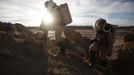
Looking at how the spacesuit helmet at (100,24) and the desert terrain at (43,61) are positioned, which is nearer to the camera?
the desert terrain at (43,61)

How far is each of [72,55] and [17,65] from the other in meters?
2.57

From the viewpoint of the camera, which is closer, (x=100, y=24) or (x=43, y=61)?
(x=43, y=61)

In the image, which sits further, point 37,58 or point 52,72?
point 37,58

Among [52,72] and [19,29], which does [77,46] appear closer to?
[19,29]

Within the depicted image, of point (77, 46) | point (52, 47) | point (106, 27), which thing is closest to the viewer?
point (106, 27)

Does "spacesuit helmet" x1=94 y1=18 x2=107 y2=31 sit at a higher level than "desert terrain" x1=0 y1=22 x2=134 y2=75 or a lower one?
higher

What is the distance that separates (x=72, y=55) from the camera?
26.8ft

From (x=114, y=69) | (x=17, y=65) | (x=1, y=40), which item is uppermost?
(x=1, y=40)

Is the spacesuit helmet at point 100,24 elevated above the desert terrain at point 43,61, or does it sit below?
above

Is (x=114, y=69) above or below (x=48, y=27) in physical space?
below

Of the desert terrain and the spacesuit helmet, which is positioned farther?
the spacesuit helmet

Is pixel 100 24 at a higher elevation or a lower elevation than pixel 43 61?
higher

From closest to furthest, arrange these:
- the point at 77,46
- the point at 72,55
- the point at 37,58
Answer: the point at 37,58 < the point at 72,55 < the point at 77,46

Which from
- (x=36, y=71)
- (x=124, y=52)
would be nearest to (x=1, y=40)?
(x=36, y=71)
